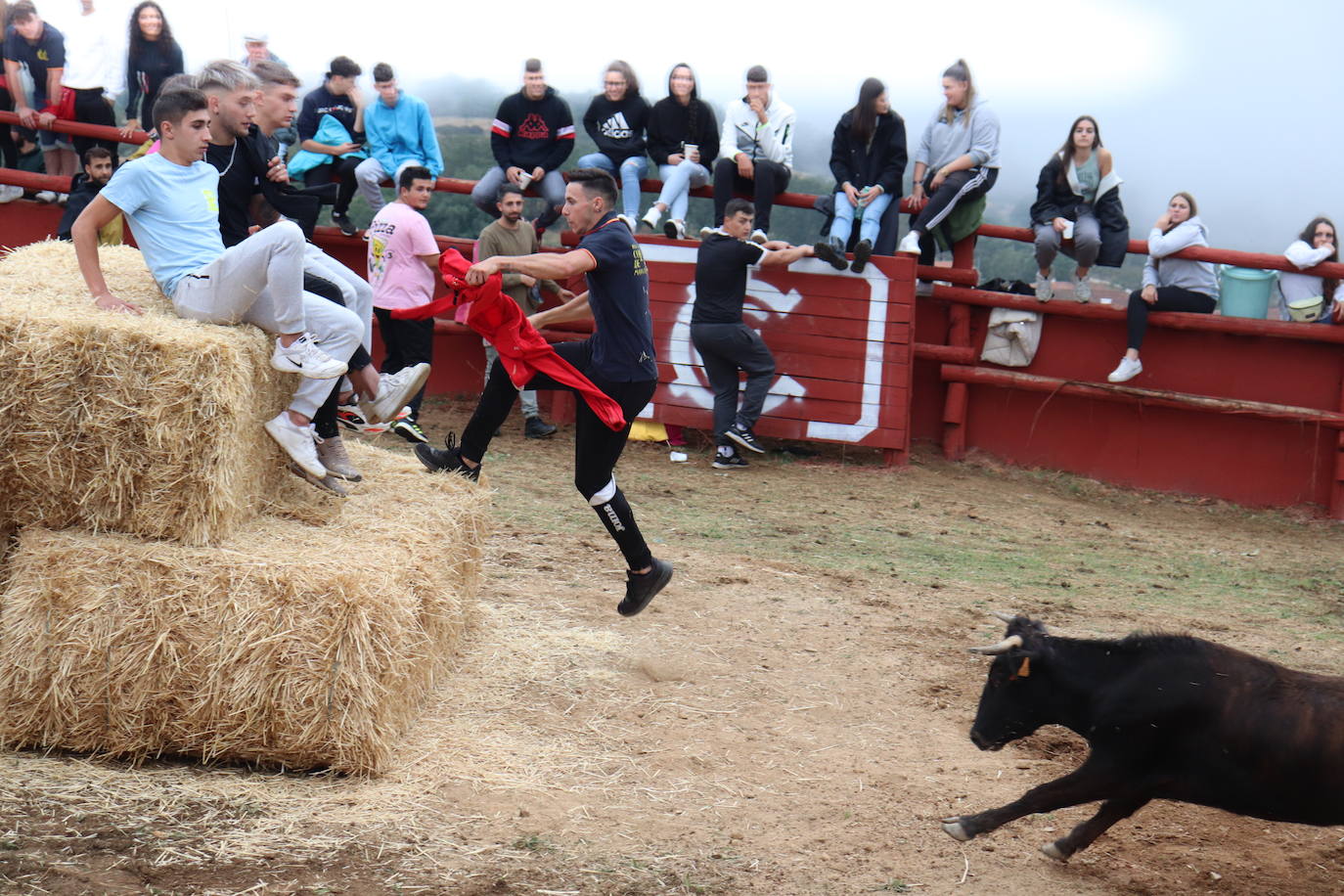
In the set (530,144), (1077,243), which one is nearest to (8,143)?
(530,144)

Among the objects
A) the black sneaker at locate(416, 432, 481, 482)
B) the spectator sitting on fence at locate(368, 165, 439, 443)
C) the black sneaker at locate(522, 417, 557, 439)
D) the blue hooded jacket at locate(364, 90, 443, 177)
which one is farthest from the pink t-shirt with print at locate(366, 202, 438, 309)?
the black sneaker at locate(416, 432, 481, 482)

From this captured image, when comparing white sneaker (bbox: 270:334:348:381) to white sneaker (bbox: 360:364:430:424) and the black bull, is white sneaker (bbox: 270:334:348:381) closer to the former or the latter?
white sneaker (bbox: 360:364:430:424)

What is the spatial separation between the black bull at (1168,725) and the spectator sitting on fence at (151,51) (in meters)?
10.3

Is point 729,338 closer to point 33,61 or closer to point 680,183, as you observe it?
point 680,183

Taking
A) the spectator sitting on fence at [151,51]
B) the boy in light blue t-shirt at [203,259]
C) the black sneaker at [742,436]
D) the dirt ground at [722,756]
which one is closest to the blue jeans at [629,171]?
the black sneaker at [742,436]

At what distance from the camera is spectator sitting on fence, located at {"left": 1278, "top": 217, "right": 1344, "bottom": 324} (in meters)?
11.2

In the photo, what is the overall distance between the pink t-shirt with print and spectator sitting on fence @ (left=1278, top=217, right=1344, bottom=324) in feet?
25.0

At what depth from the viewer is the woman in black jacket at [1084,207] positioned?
11516 millimetres

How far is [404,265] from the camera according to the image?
10.6 m

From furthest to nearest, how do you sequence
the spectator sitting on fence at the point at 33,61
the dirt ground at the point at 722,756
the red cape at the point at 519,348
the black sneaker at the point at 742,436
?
the spectator sitting on fence at the point at 33,61 < the black sneaker at the point at 742,436 < the red cape at the point at 519,348 < the dirt ground at the point at 722,756

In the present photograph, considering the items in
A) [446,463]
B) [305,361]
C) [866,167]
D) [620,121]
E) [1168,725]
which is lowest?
[1168,725]

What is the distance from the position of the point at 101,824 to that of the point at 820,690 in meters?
3.40

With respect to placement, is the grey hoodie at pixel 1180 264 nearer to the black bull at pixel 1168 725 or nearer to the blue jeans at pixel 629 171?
the blue jeans at pixel 629 171

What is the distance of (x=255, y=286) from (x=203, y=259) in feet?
1.46
